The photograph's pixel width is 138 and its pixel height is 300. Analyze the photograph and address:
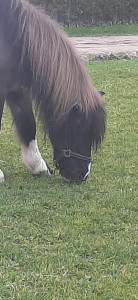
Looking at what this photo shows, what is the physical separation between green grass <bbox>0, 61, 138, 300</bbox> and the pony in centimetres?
29

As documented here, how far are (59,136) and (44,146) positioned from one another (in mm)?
1151

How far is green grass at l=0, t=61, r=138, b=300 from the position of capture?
8.62ft

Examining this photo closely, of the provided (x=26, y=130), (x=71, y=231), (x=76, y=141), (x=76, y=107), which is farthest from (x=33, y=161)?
(x=71, y=231)

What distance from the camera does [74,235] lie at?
314 centimetres

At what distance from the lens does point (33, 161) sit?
4.23 meters

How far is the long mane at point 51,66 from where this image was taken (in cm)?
369

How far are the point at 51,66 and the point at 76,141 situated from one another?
54 centimetres

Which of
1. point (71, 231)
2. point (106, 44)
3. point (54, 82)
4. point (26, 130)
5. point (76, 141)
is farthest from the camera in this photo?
point (106, 44)

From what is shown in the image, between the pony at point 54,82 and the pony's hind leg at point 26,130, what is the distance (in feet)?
0.39

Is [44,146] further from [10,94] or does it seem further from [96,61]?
[96,61]

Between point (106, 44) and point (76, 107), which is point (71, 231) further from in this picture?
point (106, 44)

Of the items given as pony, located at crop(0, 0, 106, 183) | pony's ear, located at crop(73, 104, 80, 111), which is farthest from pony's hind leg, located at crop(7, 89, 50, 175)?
pony's ear, located at crop(73, 104, 80, 111)

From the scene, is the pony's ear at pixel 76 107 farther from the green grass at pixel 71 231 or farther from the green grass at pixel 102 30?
the green grass at pixel 102 30

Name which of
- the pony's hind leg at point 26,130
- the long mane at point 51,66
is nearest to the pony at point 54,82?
the long mane at point 51,66
